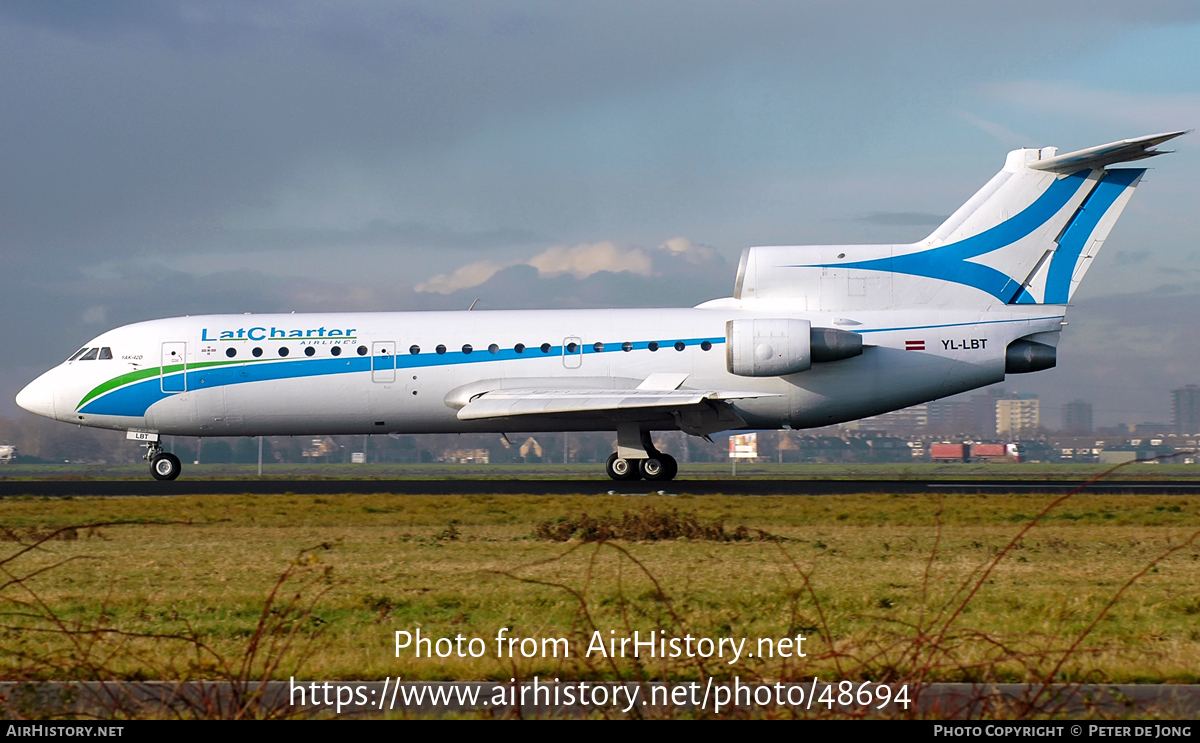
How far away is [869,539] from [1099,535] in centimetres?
390

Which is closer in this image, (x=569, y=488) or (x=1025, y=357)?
(x=569, y=488)

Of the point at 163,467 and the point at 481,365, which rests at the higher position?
the point at 481,365

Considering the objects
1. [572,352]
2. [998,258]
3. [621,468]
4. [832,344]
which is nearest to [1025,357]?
[998,258]

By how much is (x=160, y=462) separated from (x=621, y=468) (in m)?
13.5

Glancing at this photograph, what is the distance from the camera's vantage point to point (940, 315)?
95.0ft

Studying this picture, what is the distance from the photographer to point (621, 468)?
96.0 feet

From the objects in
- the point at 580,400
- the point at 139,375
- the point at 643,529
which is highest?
the point at 139,375

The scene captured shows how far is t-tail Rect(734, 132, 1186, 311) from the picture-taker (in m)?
29.2

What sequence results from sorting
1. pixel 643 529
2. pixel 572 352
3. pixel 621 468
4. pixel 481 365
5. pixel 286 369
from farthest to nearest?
pixel 286 369 < pixel 621 468 < pixel 481 365 < pixel 572 352 < pixel 643 529

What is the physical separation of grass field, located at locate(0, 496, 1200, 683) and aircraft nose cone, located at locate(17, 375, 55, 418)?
1198cm

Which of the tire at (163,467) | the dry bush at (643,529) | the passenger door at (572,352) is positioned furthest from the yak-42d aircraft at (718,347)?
the dry bush at (643,529)

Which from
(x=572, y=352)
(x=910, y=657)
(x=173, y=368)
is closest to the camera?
(x=910, y=657)

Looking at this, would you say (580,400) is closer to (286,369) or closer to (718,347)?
(718,347)

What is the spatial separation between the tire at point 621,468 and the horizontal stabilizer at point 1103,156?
524 inches
